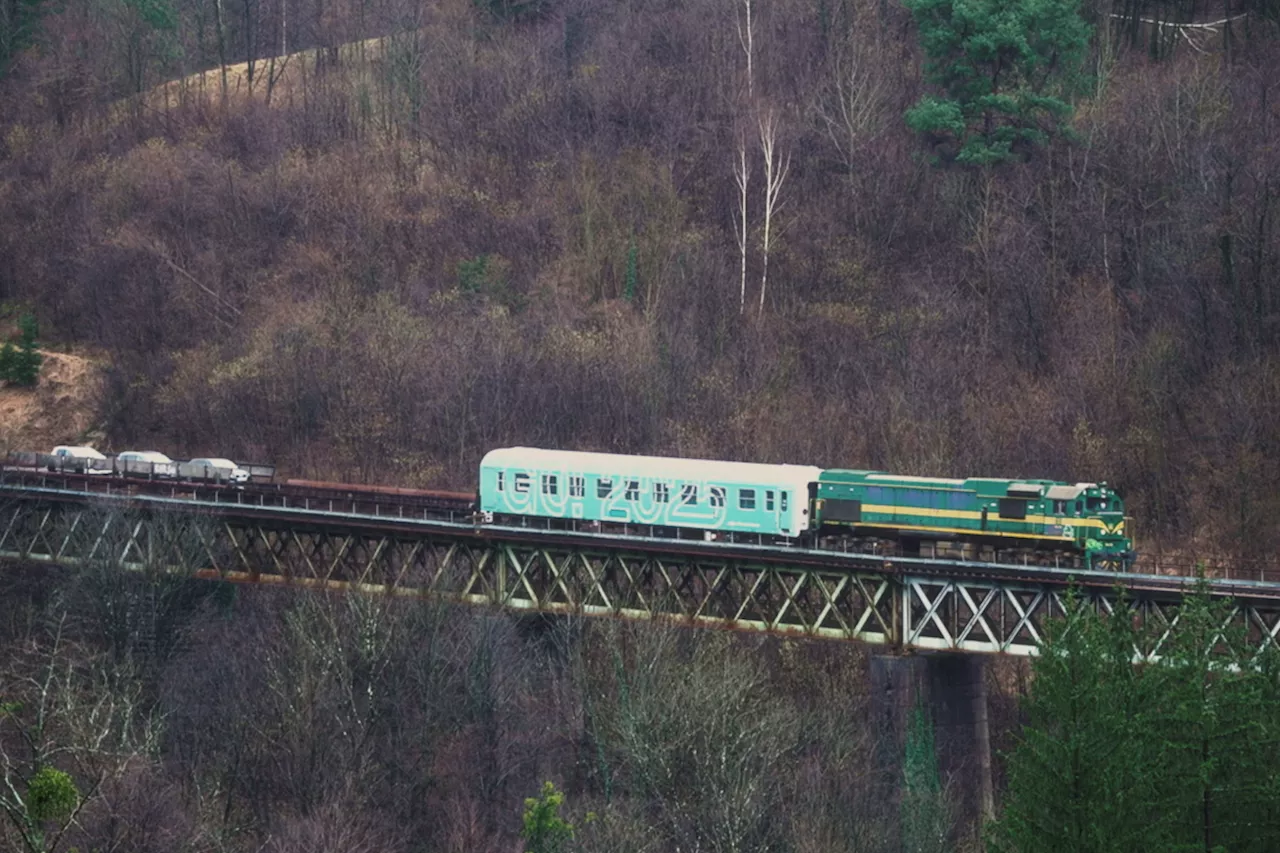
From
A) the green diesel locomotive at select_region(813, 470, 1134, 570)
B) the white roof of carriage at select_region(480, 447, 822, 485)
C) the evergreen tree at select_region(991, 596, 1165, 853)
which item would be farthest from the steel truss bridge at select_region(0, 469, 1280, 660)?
the evergreen tree at select_region(991, 596, 1165, 853)

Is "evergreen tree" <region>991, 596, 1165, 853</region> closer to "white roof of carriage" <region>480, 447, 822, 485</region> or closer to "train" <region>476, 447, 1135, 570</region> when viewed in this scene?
"train" <region>476, 447, 1135, 570</region>

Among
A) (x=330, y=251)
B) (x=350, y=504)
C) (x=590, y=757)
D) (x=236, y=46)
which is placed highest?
(x=236, y=46)

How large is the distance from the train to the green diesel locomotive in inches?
1.2

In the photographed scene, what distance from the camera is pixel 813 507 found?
59562 millimetres

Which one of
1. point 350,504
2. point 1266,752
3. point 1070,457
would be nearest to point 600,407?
point 350,504

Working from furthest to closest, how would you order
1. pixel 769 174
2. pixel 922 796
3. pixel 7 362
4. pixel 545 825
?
pixel 7 362
pixel 769 174
pixel 922 796
pixel 545 825

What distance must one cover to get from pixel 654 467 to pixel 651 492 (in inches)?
32.1

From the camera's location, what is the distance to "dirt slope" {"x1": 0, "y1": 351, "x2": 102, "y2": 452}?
92.8 meters

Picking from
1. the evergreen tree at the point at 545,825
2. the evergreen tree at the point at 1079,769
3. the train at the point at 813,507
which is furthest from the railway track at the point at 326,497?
the evergreen tree at the point at 1079,769

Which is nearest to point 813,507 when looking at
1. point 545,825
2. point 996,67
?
point 545,825

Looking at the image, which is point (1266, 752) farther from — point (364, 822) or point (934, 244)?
point (934, 244)

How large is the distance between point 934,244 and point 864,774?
4076cm

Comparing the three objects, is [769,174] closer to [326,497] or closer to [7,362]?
[326,497]

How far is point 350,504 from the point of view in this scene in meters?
68.9
